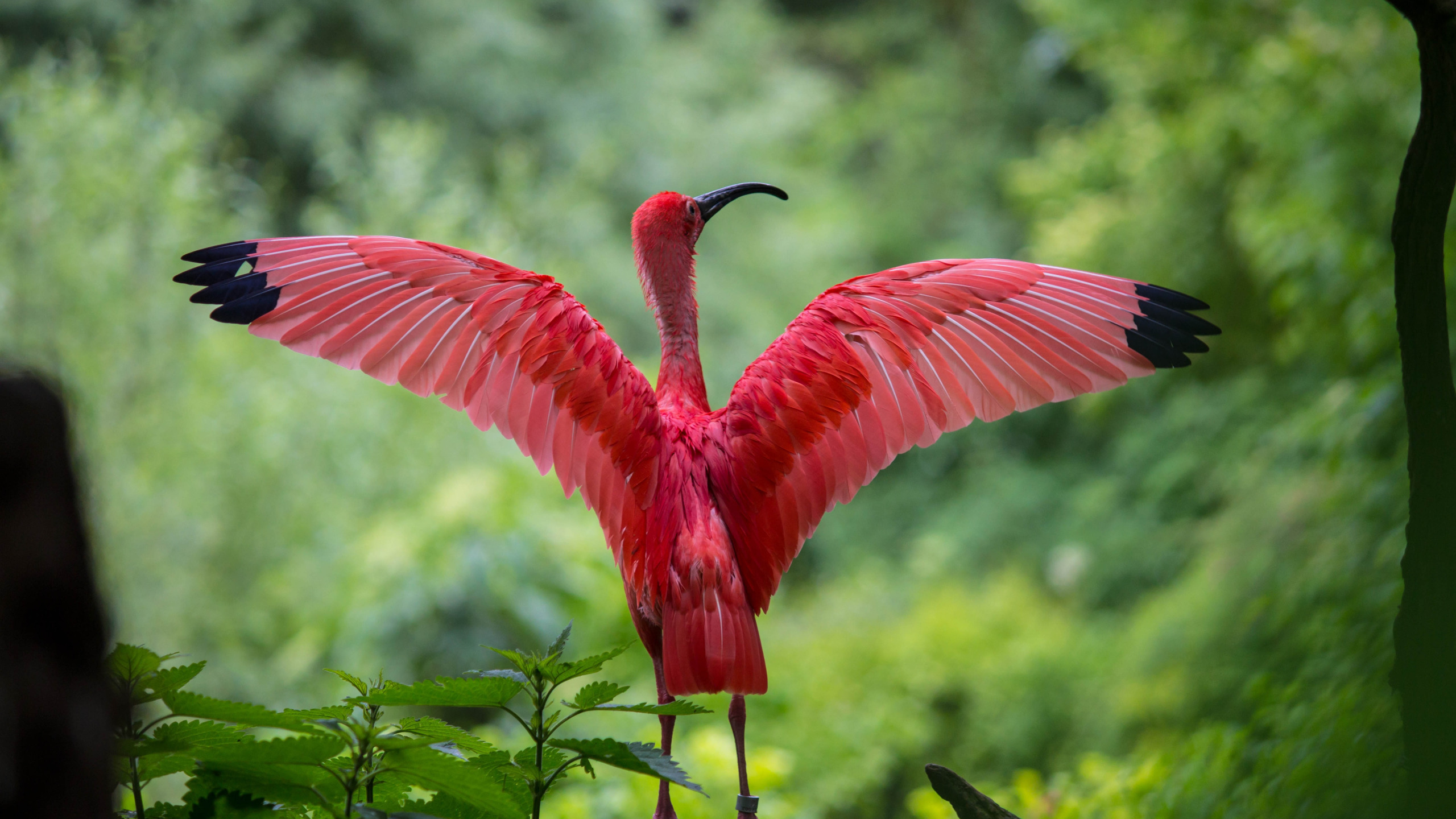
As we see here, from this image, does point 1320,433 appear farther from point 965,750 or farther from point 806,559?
point 806,559

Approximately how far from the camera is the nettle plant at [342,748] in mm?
833

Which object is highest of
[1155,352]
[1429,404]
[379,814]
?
[1155,352]

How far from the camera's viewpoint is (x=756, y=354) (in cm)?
758

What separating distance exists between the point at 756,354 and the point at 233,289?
6.27m

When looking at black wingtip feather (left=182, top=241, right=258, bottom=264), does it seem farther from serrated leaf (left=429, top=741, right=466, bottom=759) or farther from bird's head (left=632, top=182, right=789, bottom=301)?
serrated leaf (left=429, top=741, right=466, bottom=759)

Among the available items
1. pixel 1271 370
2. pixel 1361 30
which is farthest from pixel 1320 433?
pixel 1271 370

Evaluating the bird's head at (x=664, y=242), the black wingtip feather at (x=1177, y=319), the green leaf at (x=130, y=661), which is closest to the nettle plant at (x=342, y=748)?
the green leaf at (x=130, y=661)

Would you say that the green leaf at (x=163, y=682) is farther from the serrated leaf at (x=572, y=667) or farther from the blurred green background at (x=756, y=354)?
the blurred green background at (x=756, y=354)

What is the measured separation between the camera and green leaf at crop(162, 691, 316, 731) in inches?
32.7

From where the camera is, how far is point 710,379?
732cm

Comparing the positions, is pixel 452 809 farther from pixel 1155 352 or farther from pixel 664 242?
pixel 1155 352

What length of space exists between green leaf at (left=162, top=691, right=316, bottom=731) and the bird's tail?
48cm

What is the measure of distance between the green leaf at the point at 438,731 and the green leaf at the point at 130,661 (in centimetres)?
22

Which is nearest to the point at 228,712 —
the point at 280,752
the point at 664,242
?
the point at 280,752
